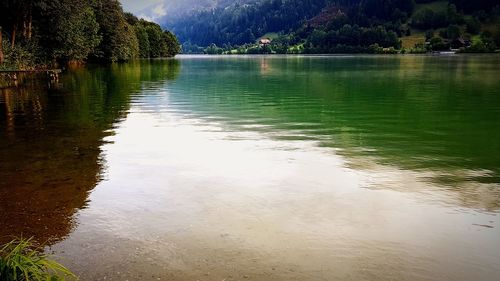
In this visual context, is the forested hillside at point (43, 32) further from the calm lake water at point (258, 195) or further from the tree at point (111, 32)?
the calm lake water at point (258, 195)

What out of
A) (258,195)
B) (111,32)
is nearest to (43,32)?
(111,32)

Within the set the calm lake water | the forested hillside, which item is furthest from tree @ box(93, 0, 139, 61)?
the calm lake water

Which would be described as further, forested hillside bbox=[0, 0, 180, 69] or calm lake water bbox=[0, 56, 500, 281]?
forested hillside bbox=[0, 0, 180, 69]

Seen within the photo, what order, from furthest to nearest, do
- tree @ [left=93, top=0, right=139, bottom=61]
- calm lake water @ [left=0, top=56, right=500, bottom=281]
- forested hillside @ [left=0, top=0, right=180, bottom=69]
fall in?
tree @ [left=93, top=0, right=139, bottom=61], forested hillside @ [left=0, top=0, right=180, bottom=69], calm lake water @ [left=0, top=56, right=500, bottom=281]

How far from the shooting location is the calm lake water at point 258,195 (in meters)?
8.60

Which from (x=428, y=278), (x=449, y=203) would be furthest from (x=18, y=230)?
(x=449, y=203)

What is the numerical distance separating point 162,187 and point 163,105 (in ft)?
70.5

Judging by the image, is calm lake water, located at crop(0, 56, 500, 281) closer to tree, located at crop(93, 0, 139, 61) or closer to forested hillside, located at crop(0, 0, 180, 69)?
forested hillside, located at crop(0, 0, 180, 69)

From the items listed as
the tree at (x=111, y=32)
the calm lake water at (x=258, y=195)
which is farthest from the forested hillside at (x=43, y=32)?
the calm lake water at (x=258, y=195)

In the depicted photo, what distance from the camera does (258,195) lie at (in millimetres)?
12695

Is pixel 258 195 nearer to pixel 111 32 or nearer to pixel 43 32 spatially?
pixel 43 32

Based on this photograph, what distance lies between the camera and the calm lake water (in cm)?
860

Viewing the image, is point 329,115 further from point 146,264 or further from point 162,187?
point 146,264

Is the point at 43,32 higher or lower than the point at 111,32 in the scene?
lower
